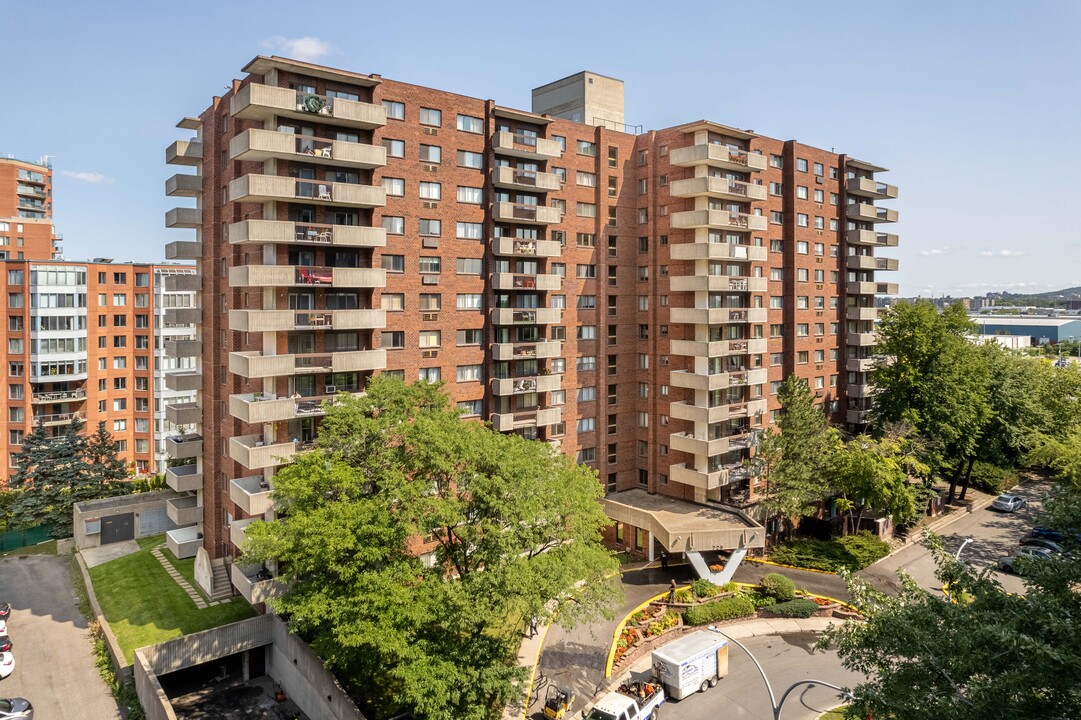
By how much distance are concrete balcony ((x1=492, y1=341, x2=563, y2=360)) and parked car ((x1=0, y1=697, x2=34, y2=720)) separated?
33181mm

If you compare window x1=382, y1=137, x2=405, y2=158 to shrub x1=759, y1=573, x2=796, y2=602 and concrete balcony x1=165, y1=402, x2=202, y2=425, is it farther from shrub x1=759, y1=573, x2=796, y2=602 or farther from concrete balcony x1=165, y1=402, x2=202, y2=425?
shrub x1=759, y1=573, x2=796, y2=602

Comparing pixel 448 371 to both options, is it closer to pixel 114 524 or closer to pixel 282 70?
pixel 282 70

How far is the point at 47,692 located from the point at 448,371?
2936cm

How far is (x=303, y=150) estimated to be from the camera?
41.5 metres

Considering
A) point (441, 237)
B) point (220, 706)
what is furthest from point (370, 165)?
point (220, 706)

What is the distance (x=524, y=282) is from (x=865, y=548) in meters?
35.4

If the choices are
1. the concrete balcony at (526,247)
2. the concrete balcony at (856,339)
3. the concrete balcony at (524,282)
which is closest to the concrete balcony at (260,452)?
the concrete balcony at (524,282)

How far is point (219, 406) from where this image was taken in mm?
46438

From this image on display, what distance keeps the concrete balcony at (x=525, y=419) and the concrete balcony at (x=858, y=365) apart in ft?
122

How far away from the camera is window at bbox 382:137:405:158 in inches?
1806

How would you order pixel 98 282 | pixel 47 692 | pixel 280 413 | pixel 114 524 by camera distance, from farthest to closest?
pixel 98 282, pixel 114 524, pixel 280 413, pixel 47 692

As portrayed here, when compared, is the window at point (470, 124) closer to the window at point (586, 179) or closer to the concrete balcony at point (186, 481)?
the window at point (586, 179)

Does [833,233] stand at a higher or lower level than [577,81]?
A: lower

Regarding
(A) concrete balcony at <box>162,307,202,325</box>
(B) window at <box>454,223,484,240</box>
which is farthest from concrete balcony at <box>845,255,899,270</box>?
(A) concrete balcony at <box>162,307,202,325</box>
